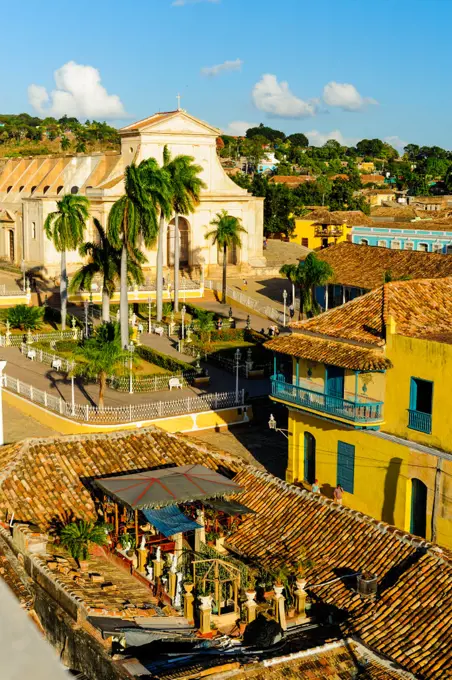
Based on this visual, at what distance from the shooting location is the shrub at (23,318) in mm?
43625

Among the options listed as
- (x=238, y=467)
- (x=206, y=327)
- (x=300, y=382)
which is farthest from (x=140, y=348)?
(x=238, y=467)

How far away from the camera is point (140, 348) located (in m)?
39.9

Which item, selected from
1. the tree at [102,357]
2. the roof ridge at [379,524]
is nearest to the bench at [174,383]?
the tree at [102,357]

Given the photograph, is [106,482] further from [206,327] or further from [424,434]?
[206,327]

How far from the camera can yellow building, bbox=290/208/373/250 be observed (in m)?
71.2

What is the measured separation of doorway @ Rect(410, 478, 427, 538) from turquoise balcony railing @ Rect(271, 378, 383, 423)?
186 centimetres

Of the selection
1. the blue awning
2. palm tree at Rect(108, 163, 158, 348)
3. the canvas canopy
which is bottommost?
the blue awning

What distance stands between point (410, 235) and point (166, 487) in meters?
43.1

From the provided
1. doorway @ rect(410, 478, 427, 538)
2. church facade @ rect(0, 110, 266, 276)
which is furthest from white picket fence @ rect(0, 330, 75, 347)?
doorway @ rect(410, 478, 427, 538)

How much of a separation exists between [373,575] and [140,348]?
26079 millimetres

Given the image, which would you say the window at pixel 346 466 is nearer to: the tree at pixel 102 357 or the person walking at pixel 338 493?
the person walking at pixel 338 493

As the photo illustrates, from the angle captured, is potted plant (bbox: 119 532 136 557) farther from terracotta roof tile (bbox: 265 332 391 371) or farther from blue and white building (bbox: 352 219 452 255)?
blue and white building (bbox: 352 219 452 255)

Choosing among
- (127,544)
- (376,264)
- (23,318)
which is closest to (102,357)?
(127,544)

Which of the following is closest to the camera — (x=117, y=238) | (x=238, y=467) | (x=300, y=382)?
(x=238, y=467)
